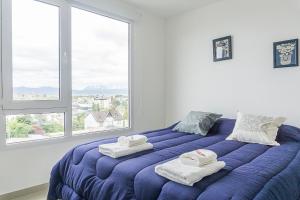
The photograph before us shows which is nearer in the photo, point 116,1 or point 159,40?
point 116,1

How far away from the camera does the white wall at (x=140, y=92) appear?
2531 mm

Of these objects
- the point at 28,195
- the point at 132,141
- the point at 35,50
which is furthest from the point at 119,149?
the point at 35,50

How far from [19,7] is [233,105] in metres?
2.83

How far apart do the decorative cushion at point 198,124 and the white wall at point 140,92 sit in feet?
2.99

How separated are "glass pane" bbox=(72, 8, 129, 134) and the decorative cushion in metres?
1.01

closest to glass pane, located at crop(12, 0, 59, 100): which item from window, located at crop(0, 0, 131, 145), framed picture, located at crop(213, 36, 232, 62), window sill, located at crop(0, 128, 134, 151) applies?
window, located at crop(0, 0, 131, 145)

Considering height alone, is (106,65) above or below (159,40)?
below

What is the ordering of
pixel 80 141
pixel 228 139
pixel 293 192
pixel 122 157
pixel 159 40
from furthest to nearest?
pixel 159 40, pixel 80 141, pixel 228 139, pixel 122 157, pixel 293 192

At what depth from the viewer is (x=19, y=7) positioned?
8.05 ft

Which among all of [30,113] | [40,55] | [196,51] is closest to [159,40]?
[196,51]

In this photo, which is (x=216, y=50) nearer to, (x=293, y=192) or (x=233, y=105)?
(x=233, y=105)

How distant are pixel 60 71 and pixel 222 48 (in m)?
2.16

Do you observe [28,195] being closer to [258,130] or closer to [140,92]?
[140,92]

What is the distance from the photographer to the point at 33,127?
102 inches
